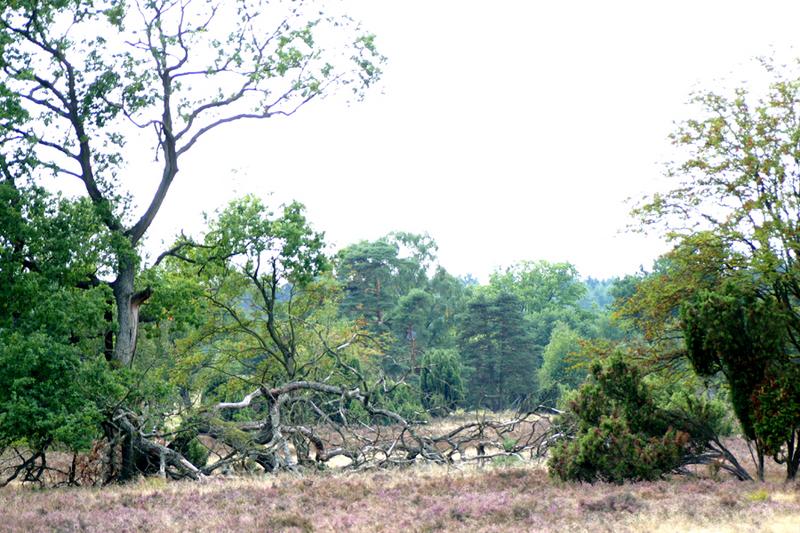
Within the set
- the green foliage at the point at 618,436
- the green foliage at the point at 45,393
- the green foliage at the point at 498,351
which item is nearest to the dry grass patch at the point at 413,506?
the green foliage at the point at 618,436

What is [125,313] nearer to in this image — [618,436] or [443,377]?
[618,436]

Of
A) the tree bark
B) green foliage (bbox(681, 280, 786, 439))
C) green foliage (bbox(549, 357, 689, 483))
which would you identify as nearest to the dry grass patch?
green foliage (bbox(549, 357, 689, 483))

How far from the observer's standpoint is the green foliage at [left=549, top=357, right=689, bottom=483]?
50.5ft

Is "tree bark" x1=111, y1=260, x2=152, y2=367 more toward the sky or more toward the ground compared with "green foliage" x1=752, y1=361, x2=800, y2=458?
more toward the sky

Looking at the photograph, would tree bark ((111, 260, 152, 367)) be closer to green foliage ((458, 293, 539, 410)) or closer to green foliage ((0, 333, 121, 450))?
green foliage ((0, 333, 121, 450))

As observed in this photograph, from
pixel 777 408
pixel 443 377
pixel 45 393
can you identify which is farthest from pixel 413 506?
pixel 443 377

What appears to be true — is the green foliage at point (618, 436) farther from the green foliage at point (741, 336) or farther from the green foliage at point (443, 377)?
the green foliage at point (443, 377)

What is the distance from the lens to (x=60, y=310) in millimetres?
16750

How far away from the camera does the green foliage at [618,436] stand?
15406 millimetres

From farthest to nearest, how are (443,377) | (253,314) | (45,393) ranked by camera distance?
1. (443,377)
2. (253,314)
3. (45,393)

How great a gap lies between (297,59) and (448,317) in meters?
42.1

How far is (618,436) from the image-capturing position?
15.5m

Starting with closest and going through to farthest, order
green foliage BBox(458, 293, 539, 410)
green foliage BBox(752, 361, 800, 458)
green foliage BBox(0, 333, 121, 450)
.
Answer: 1. green foliage BBox(752, 361, 800, 458)
2. green foliage BBox(0, 333, 121, 450)
3. green foliage BBox(458, 293, 539, 410)

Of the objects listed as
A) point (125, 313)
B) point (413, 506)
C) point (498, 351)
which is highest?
point (498, 351)
